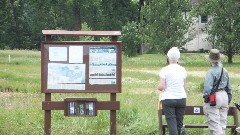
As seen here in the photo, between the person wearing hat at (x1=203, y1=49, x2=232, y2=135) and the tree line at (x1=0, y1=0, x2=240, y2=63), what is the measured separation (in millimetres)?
35914

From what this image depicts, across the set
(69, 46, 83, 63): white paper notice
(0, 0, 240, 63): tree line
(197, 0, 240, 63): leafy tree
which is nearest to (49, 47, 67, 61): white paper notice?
(69, 46, 83, 63): white paper notice

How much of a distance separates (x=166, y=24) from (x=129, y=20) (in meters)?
20.3

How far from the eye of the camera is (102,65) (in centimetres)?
973

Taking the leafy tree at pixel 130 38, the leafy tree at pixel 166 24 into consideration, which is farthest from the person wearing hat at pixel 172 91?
the leafy tree at pixel 130 38

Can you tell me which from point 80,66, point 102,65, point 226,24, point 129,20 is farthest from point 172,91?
point 129,20

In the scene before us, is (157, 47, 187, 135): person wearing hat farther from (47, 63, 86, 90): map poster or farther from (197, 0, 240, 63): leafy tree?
(197, 0, 240, 63): leafy tree

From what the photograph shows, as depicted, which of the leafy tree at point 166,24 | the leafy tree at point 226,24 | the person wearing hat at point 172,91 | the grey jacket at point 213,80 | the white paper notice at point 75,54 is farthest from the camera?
the leafy tree at point 226,24

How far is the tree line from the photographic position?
49906 millimetres

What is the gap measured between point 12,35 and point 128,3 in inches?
592

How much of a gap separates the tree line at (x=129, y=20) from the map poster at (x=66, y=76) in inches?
1409

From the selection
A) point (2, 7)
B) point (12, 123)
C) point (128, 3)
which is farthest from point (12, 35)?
point (12, 123)

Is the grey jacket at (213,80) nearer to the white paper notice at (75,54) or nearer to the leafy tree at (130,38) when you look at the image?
the white paper notice at (75,54)

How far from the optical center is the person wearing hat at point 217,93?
9633 millimetres

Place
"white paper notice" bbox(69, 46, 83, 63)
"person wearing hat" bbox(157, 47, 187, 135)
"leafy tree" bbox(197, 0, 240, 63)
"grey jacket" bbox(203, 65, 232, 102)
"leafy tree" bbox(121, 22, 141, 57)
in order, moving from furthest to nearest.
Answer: "leafy tree" bbox(121, 22, 141, 57)
"leafy tree" bbox(197, 0, 240, 63)
"white paper notice" bbox(69, 46, 83, 63)
"grey jacket" bbox(203, 65, 232, 102)
"person wearing hat" bbox(157, 47, 187, 135)
